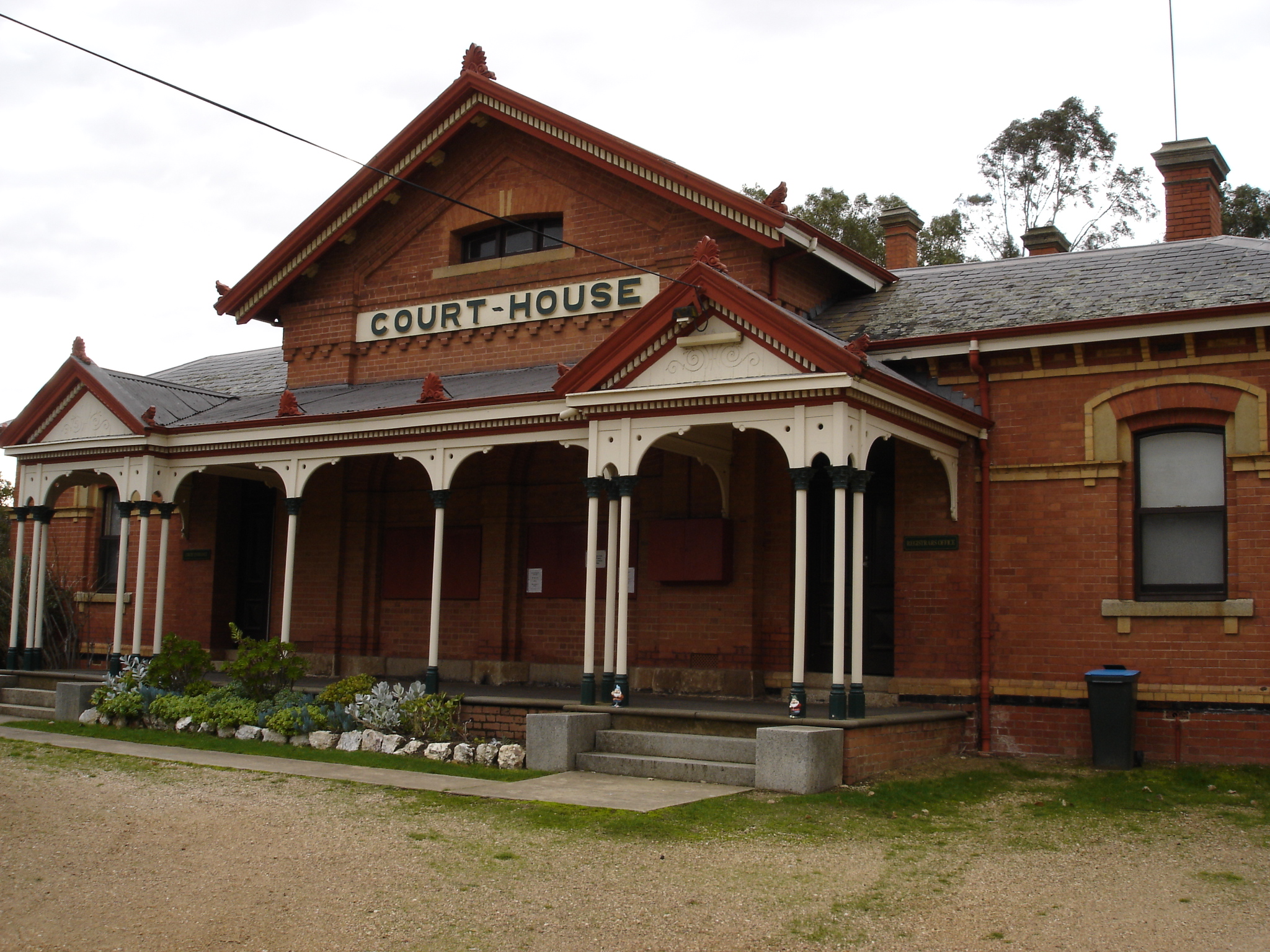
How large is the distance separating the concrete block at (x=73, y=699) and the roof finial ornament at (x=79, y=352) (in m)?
4.61

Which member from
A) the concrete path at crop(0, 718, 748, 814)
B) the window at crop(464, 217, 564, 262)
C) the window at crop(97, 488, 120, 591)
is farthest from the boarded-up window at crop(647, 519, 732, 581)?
the window at crop(97, 488, 120, 591)

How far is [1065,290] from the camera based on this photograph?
565 inches

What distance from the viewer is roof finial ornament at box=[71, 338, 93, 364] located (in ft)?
57.8

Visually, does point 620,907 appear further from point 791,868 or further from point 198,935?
point 198,935

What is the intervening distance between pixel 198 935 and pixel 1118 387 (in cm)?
1035

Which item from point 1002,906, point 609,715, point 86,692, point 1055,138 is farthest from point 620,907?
point 1055,138

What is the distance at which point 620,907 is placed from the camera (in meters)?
7.18

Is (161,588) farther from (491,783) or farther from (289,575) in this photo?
(491,783)

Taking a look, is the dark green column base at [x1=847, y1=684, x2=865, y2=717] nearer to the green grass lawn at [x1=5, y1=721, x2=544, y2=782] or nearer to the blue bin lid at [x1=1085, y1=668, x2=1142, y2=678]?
the blue bin lid at [x1=1085, y1=668, x2=1142, y2=678]

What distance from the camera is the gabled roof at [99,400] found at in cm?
1705

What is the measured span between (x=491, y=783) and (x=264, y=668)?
4495 mm

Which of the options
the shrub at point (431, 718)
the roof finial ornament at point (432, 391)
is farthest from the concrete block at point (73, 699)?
the roof finial ornament at point (432, 391)

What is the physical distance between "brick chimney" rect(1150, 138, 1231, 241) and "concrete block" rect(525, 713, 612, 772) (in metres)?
10.1

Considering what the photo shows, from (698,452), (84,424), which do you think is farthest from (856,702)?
(84,424)
